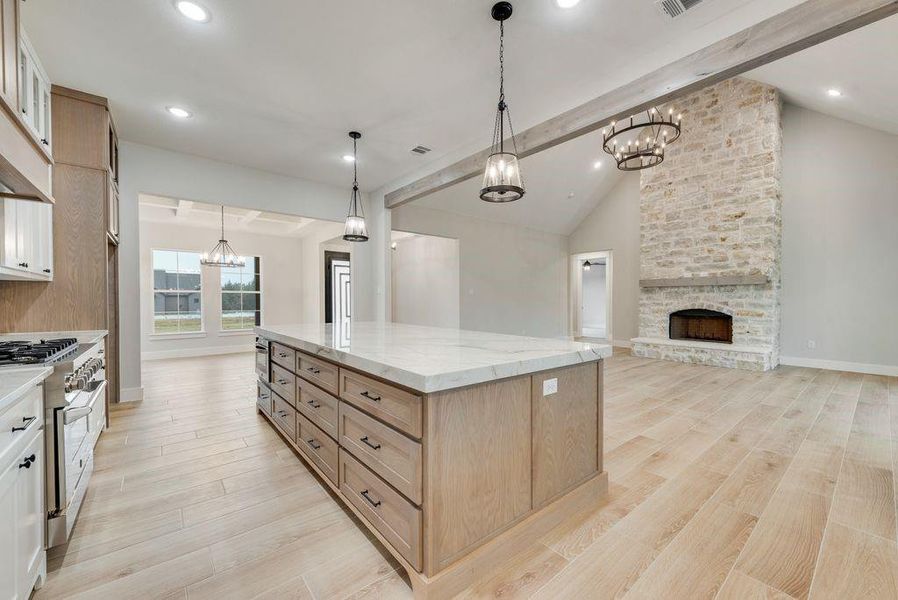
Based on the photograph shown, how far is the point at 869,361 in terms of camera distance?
17.1 feet

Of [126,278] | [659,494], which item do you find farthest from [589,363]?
[126,278]

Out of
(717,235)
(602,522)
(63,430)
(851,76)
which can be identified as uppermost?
(851,76)

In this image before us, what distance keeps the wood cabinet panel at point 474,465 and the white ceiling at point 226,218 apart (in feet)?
17.4

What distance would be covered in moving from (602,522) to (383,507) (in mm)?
1118

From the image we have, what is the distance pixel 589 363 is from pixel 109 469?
3.15m

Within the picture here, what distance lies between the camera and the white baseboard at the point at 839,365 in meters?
5.07

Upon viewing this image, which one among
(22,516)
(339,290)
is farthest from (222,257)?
(22,516)

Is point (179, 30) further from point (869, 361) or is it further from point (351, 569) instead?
point (869, 361)

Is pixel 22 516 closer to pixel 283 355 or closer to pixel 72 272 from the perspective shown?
pixel 283 355

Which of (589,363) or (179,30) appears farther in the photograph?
(179,30)

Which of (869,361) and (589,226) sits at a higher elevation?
(589,226)

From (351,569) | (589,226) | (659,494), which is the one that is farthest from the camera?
(589,226)

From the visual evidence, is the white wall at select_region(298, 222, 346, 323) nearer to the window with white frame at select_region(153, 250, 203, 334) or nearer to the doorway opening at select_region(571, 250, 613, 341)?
the window with white frame at select_region(153, 250, 203, 334)

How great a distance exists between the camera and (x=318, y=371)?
2.24 meters
